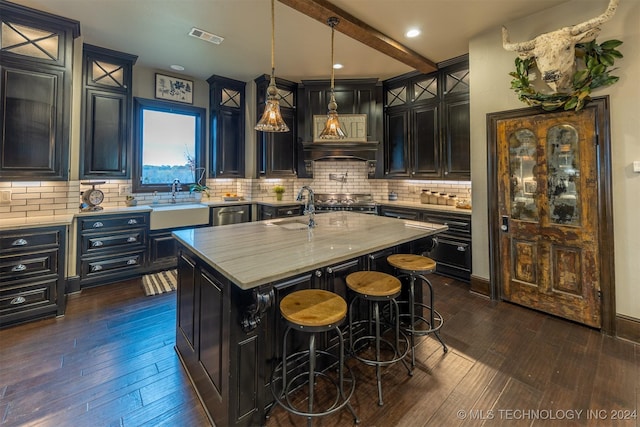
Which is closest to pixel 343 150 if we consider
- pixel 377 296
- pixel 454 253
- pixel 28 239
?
pixel 454 253

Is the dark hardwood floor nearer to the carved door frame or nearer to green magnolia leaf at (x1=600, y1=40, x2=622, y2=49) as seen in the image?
the carved door frame

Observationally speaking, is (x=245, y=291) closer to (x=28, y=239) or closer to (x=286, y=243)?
(x=286, y=243)

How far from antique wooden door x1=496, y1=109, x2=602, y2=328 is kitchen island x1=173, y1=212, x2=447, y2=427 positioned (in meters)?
1.48

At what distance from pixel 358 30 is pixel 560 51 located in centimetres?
192

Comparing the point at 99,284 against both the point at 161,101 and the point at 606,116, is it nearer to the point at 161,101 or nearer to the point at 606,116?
the point at 161,101

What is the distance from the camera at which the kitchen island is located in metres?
1.49

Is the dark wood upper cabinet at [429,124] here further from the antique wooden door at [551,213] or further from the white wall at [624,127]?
the white wall at [624,127]

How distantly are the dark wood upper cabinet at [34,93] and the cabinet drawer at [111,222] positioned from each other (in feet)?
2.00

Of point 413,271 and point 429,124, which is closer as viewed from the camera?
point 413,271

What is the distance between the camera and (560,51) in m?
2.52

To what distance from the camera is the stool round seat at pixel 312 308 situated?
1508mm

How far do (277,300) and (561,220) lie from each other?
294 cm

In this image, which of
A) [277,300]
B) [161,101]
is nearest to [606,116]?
[277,300]

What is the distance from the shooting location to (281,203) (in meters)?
5.00
